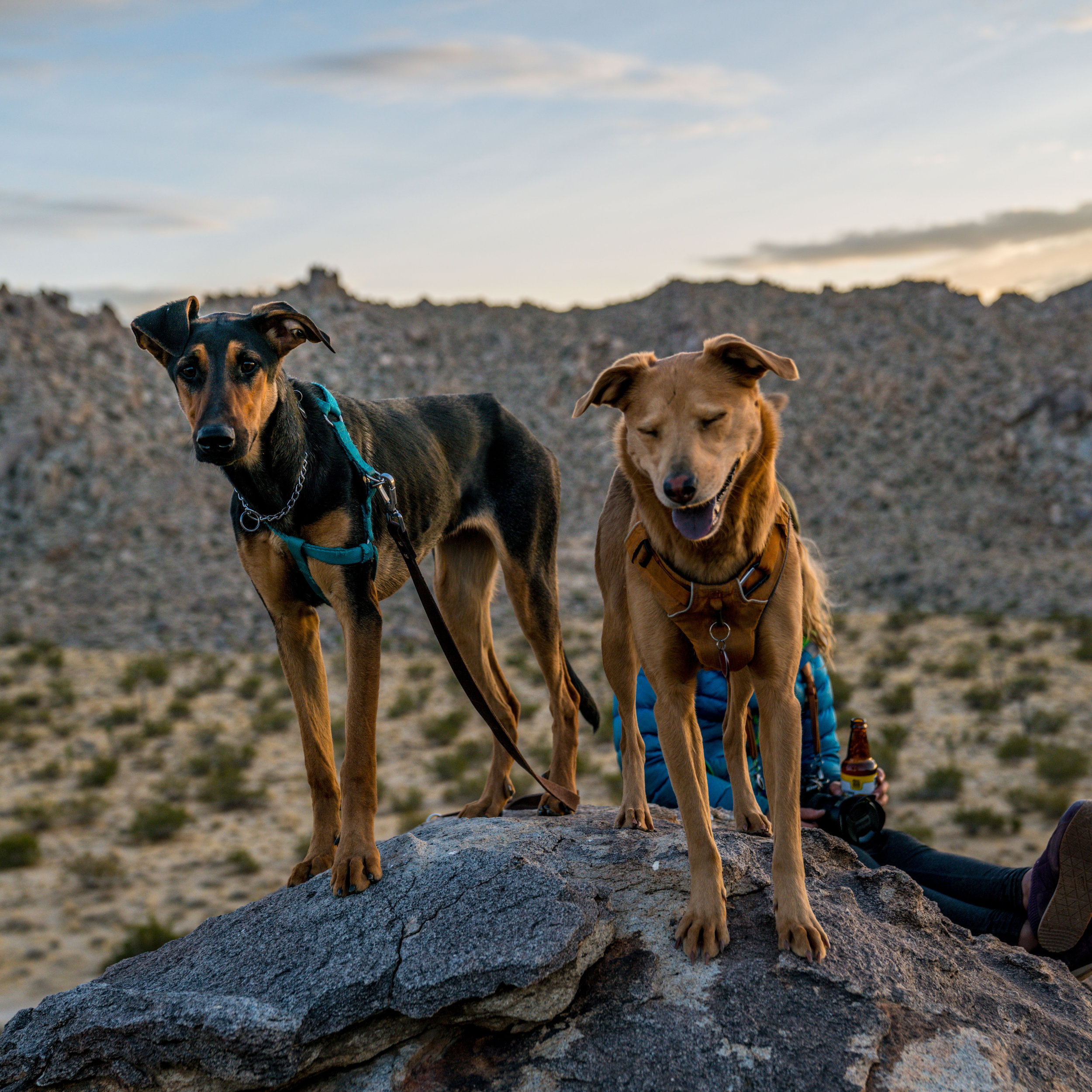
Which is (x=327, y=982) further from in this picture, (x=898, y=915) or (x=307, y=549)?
(x=898, y=915)

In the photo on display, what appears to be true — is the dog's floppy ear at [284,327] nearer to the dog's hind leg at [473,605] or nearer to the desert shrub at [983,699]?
the dog's hind leg at [473,605]

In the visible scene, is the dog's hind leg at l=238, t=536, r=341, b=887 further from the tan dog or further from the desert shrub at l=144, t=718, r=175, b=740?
the desert shrub at l=144, t=718, r=175, b=740

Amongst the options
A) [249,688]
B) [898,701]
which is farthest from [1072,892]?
[249,688]

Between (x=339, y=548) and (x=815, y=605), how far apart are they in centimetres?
237

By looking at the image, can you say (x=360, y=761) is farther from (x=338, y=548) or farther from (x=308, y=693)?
(x=338, y=548)

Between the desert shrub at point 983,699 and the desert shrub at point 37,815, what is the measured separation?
44.6ft

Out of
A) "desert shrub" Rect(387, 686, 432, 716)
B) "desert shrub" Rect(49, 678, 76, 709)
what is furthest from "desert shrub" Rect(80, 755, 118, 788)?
"desert shrub" Rect(387, 686, 432, 716)

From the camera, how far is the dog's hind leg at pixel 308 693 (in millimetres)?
3709

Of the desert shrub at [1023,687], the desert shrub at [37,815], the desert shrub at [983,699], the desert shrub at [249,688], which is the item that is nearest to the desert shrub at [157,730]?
the desert shrub at [249,688]

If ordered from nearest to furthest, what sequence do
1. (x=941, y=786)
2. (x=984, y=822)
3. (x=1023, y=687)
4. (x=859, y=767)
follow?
(x=859, y=767), (x=984, y=822), (x=941, y=786), (x=1023, y=687)

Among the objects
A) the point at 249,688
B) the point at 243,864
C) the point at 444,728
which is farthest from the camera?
the point at 249,688

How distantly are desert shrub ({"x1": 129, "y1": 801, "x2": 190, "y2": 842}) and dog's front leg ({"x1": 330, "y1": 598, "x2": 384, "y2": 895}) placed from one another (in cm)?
910

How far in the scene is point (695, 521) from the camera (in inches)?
121

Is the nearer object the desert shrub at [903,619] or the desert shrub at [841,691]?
the desert shrub at [841,691]
